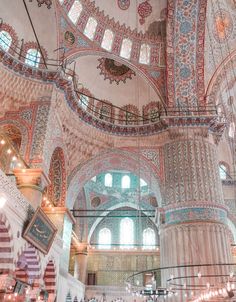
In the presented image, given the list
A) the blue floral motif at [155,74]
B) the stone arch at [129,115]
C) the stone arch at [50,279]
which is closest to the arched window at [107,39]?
the blue floral motif at [155,74]

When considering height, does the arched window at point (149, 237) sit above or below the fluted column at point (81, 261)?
above

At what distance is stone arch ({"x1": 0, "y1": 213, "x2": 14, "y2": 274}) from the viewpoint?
23.9 feet

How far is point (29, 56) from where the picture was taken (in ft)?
38.8

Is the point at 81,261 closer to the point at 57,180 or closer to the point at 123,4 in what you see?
the point at 57,180

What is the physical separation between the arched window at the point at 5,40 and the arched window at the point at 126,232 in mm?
11755

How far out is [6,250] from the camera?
7383mm

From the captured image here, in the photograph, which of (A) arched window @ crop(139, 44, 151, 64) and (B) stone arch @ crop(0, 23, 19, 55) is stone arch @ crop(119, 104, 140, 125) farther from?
(B) stone arch @ crop(0, 23, 19, 55)

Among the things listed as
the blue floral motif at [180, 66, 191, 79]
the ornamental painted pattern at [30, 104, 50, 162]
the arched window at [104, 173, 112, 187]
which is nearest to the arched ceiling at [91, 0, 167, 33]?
the blue floral motif at [180, 66, 191, 79]

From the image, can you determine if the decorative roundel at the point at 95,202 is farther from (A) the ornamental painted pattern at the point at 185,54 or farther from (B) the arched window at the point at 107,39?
(B) the arched window at the point at 107,39

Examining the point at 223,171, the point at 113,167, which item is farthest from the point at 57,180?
the point at 223,171

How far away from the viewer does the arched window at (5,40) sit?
1090 cm

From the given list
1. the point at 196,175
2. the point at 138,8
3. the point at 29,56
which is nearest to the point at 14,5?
the point at 29,56

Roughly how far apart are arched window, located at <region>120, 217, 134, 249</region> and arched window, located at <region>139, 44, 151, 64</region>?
9.02 meters

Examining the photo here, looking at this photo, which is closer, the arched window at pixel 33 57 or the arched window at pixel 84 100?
the arched window at pixel 33 57
